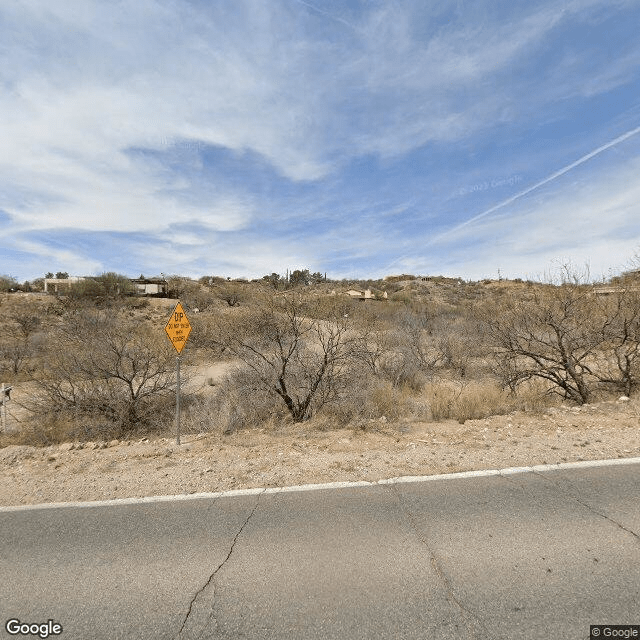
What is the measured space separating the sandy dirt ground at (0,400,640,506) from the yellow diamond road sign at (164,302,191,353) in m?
1.78

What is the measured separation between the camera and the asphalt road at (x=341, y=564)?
2.38 metres

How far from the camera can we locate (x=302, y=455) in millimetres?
5230

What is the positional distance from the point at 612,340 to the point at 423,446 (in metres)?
7.45

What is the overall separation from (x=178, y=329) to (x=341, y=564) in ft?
16.0

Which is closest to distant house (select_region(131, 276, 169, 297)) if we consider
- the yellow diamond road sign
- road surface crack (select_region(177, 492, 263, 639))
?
the yellow diamond road sign

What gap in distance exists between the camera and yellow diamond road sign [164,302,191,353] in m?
6.39

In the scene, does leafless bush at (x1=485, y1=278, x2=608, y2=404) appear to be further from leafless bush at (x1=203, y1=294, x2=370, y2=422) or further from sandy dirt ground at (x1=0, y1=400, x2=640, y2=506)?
leafless bush at (x1=203, y1=294, x2=370, y2=422)

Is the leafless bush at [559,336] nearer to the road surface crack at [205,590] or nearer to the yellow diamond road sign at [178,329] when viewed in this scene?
the yellow diamond road sign at [178,329]

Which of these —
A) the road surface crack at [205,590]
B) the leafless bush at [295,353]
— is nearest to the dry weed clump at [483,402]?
the leafless bush at [295,353]

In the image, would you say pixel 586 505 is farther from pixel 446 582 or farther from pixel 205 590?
pixel 205 590

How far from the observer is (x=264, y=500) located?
12.9 feet

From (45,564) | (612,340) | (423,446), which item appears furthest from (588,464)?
(612,340)

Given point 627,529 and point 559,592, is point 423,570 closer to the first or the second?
point 559,592

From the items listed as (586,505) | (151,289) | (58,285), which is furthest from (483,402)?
(58,285)
